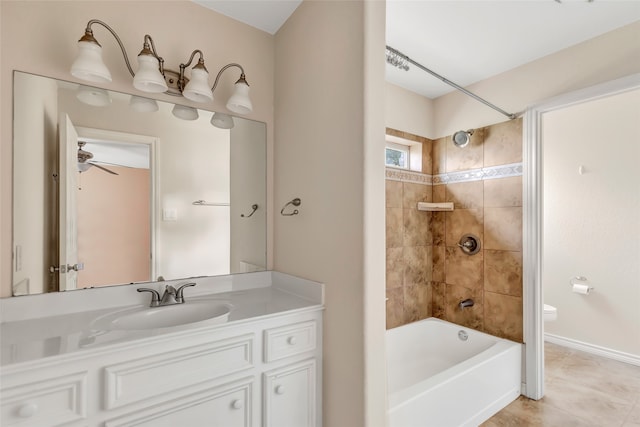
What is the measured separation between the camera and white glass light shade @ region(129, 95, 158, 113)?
59.2 inches

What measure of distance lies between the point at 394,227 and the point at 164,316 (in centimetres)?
191

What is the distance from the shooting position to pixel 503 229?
2.41 m

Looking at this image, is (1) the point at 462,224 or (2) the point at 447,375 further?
(1) the point at 462,224

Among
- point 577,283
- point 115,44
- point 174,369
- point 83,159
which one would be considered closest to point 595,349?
point 577,283

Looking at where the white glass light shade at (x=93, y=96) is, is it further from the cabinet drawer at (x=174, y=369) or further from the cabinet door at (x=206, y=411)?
the cabinet door at (x=206, y=411)

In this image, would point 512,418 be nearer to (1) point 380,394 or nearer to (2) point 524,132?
(1) point 380,394

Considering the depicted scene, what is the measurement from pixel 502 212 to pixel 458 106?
1063mm

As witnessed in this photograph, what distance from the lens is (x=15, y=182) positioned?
1.24 m

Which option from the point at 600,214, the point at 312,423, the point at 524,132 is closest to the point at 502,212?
the point at 524,132

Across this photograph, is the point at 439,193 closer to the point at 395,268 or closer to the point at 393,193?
the point at 393,193

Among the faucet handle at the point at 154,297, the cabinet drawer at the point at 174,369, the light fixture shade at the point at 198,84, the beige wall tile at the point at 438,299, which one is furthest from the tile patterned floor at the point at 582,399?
the light fixture shade at the point at 198,84

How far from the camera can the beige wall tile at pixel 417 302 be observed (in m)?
2.75

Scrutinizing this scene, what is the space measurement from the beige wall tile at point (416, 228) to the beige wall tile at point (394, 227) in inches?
2.3

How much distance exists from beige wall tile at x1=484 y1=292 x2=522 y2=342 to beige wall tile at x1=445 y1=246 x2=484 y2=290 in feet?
0.49
